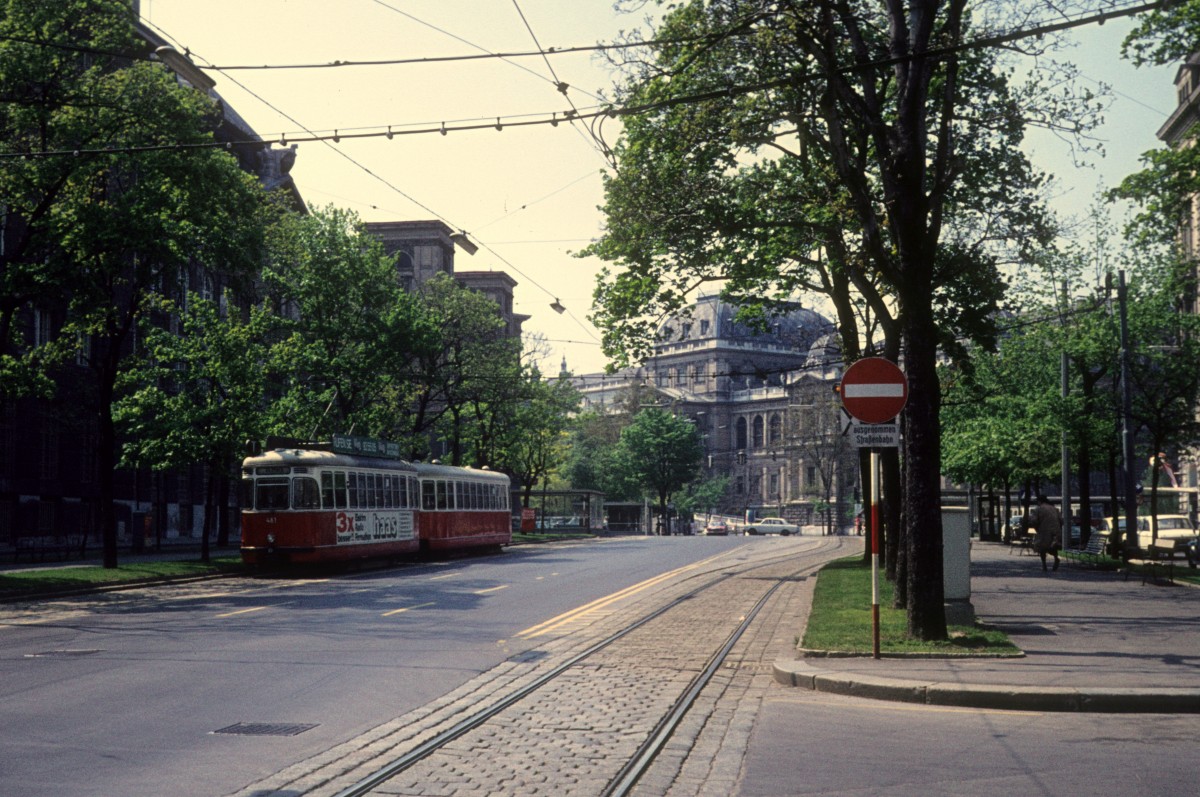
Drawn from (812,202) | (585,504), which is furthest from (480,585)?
(585,504)

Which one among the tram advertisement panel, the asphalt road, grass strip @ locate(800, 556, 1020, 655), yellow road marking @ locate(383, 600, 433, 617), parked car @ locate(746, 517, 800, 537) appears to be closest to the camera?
the asphalt road

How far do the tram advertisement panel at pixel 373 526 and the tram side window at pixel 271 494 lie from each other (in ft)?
4.94

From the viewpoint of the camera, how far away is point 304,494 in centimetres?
3195

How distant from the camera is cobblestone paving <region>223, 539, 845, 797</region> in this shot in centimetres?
772

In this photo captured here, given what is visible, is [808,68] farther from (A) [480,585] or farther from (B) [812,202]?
(A) [480,585]

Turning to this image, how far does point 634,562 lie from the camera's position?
3984cm

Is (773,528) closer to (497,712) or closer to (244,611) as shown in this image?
(244,611)

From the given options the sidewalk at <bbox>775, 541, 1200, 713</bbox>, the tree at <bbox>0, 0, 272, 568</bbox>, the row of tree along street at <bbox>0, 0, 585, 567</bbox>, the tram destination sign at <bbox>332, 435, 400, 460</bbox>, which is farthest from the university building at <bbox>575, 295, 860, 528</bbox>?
the sidewalk at <bbox>775, 541, 1200, 713</bbox>

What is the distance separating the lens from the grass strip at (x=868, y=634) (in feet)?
44.9

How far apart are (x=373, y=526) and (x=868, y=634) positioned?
2221 cm

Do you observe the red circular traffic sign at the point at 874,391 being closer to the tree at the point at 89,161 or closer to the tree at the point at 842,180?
the tree at the point at 842,180

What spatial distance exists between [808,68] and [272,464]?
53.9ft

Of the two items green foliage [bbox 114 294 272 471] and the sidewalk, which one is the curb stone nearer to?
the sidewalk

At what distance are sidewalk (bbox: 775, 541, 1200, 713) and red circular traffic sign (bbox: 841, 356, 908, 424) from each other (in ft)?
8.12
